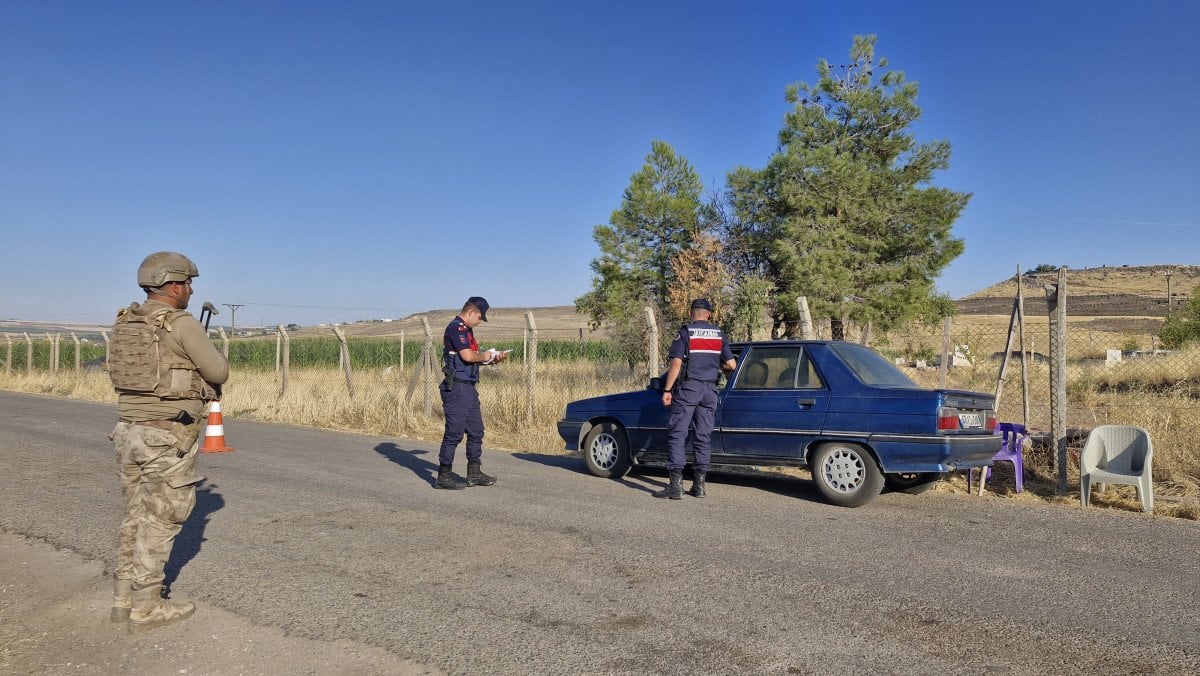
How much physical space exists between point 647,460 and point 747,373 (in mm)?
1452

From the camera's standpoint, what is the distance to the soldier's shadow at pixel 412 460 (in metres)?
9.50

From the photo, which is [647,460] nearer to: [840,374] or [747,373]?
[747,373]

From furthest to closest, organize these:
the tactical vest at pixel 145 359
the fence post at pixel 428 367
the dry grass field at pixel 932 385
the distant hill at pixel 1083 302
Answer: the distant hill at pixel 1083 302 < the fence post at pixel 428 367 < the dry grass field at pixel 932 385 < the tactical vest at pixel 145 359

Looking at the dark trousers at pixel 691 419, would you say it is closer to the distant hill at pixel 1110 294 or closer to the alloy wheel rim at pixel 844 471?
the alloy wheel rim at pixel 844 471

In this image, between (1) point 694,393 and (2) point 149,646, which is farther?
(1) point 694,393

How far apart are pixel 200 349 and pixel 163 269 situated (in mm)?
467

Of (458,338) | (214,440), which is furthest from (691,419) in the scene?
(214,440)

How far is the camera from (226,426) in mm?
15211

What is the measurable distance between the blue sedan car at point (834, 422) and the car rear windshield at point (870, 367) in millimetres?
14

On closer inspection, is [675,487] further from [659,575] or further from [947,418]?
[659,575]

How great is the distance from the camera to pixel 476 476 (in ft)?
28.2

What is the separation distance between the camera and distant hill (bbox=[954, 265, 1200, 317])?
2333 inches

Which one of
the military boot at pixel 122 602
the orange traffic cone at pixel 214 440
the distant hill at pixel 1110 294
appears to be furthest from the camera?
the distant hill at pixel 1110 294

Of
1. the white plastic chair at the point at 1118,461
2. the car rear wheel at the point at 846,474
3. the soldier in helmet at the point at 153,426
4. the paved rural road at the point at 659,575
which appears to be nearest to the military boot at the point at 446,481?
the paved rural road at the point at 659,575
